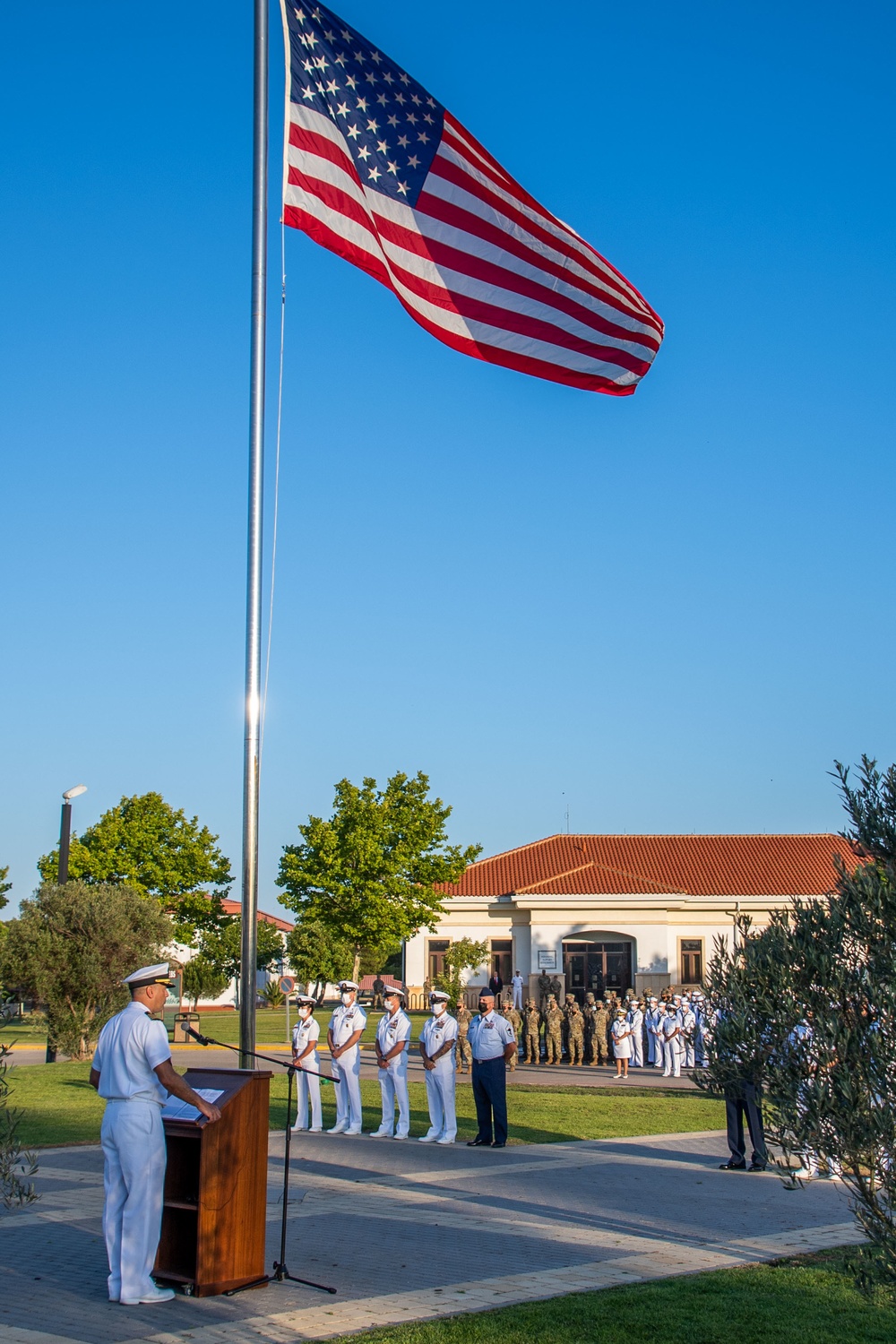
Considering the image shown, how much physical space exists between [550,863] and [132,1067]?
50762mm

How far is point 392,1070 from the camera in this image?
677 inches

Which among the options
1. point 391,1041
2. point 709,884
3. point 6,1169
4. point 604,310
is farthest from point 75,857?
point 6,1169

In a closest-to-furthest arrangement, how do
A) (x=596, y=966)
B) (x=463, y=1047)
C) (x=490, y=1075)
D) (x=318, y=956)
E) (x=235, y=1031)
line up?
1. (x=490, y=1075)
2. (x=463, y=1047)
3. (x=235, y=1031)
4. (x=596, y=966)
5. (x=318, y=956)

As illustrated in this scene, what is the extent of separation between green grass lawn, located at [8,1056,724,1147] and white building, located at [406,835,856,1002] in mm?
24182

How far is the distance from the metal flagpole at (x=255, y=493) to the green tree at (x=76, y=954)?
1929cm

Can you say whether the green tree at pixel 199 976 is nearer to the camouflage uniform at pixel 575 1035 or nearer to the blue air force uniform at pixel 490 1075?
the camouflage uniform at pixel 575 1035

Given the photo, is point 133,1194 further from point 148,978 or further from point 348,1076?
point 348,1076

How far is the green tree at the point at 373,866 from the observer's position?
44.1 meters

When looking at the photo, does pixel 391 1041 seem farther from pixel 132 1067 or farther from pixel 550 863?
pixel 550 863

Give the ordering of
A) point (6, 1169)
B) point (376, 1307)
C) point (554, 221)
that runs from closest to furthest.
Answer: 1. point (6, 1169)
2. point (376, 1307)
3. point (554, 221)

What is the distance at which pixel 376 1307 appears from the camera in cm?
759

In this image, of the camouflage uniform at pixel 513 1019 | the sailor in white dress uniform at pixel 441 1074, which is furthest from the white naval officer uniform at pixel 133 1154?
the camouflage uniform at pixel 513 1019

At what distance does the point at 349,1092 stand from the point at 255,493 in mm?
10241

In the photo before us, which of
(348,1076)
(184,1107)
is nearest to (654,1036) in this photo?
(348,1076)
